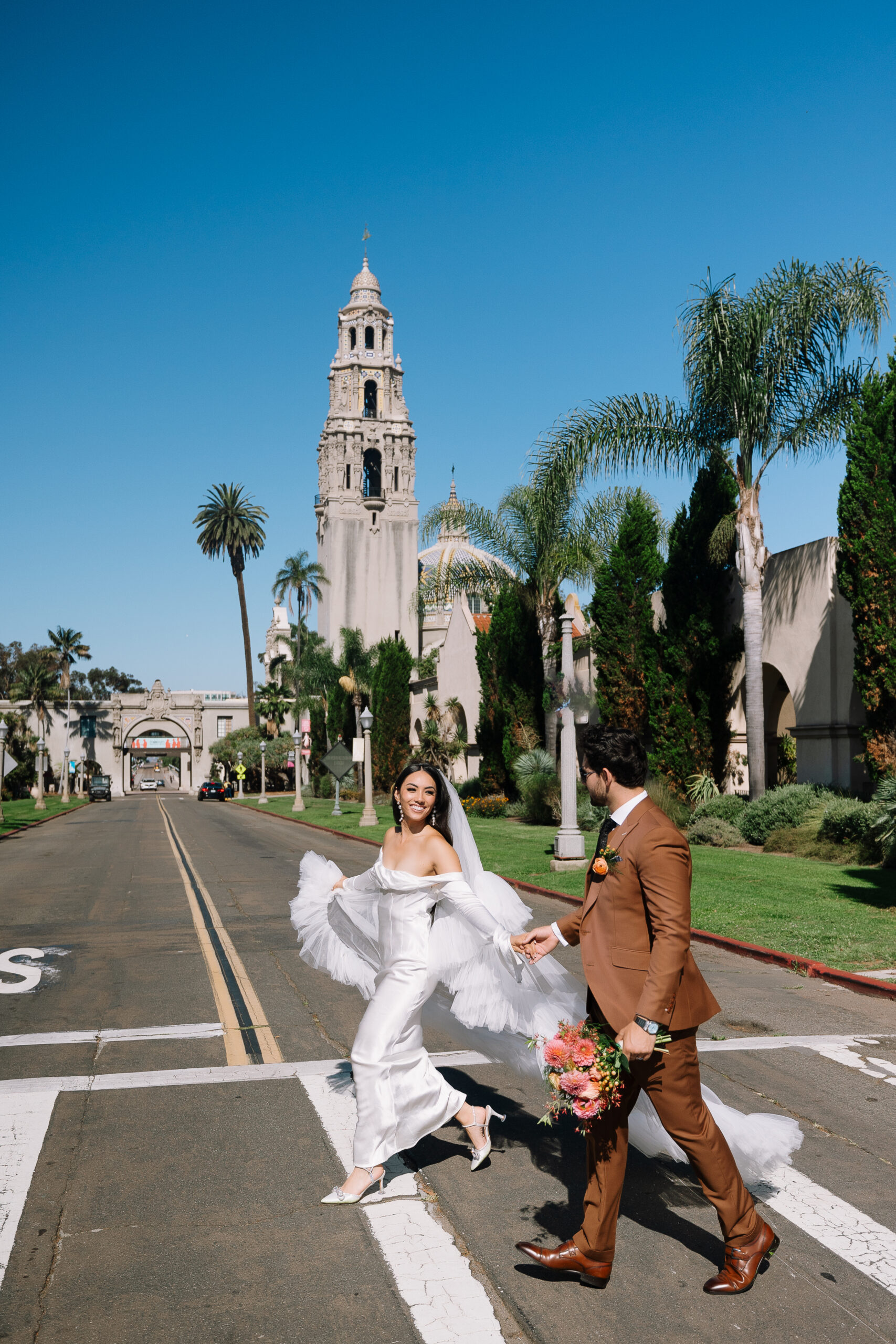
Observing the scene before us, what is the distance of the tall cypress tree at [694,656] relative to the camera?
23.8 meters

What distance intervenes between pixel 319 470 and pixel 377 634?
15.5m

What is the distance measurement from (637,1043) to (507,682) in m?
30.7

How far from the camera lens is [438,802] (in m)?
5.37

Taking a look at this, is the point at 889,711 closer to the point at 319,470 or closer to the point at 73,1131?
the point at 73,1131

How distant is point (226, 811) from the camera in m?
52.9

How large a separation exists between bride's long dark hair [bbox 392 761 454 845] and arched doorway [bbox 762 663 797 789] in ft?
59.0

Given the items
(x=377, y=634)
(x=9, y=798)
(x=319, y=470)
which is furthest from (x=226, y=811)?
(x=319, y=470)

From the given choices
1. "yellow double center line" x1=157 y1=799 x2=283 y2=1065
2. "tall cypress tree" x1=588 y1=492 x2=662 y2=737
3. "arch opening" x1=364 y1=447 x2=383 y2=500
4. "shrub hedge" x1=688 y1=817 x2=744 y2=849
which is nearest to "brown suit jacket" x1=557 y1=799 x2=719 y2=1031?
"yellow double center line" x1=157 y1=799 x2=283 y2=1065

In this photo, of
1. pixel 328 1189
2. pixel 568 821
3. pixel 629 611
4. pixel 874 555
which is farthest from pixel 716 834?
pixel 328 1189

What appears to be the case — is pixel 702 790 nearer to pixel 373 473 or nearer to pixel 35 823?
pixel 35 823

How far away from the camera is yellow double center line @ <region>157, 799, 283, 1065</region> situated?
7297 millimetres

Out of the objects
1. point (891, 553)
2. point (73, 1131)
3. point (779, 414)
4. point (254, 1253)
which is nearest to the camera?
point (254, 1253)

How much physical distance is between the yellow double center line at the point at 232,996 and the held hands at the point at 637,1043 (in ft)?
12.9

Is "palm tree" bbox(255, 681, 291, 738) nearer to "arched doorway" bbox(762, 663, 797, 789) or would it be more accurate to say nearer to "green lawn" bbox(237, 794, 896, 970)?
"arched doorway" bbox(762, 663, 797, 789)
